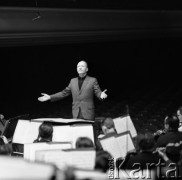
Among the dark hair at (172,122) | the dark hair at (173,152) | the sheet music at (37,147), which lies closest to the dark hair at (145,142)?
the dark hair at (173,152)

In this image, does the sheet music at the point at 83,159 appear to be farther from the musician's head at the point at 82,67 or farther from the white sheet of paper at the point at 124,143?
the musician's head at the point at 82,67

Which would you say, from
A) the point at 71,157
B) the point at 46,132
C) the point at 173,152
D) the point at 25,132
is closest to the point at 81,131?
the point at 46,132

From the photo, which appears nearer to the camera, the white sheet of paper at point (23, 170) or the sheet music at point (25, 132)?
the white sheet of paper at point (23, 170)

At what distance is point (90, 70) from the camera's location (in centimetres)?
1107

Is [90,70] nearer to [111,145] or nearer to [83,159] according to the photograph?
[111,145]

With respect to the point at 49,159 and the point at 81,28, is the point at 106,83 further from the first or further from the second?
the point at 49,159

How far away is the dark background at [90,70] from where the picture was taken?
9930mm

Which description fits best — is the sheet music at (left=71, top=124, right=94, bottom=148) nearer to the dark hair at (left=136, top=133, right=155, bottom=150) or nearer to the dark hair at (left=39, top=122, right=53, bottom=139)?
the dark hair at (left=39, top=122, right=53, bottom=139)

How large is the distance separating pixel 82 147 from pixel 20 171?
1.50 m

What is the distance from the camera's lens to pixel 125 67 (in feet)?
38.0

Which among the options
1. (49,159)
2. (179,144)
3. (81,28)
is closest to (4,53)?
(81,28)

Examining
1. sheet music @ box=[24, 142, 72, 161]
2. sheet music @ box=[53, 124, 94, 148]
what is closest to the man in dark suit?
sheet music @ box=[53, 124, 94, 148]

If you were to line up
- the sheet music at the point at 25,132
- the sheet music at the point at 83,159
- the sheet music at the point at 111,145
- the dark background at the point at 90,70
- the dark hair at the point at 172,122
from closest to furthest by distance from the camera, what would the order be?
the sheet music at the point at 83,159, the sheet music at the point at 111,145, the dark hair at the point at 172,122, the sheet music at the point at 25,132, the dark background at the point at 90,70

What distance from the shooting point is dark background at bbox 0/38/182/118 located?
32.6ft
